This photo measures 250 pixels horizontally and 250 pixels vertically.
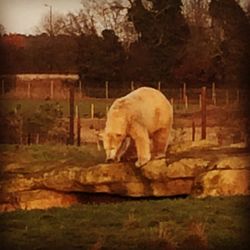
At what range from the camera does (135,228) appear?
258 centimetres

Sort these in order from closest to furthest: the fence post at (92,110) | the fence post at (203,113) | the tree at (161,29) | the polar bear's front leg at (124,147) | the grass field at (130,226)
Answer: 1. the grass field at (130,226)
2. the tree at (161,29)
3. the fence post at (203,113)
4. the fence post at (92,110)
5. the polar bear's front leg at (124,147)

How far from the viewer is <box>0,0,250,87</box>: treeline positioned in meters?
2.08

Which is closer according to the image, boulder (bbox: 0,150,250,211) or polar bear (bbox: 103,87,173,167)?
polar bear (bbox: 103,87,173,167)

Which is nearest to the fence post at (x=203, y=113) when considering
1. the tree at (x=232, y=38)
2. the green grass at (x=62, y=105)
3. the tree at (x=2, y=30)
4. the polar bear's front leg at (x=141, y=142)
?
the tree at (x=232, y=38)

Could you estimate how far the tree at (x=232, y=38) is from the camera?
6.99ft

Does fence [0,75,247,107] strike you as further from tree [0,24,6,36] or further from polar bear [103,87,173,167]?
polar bear [103,87,173,167]

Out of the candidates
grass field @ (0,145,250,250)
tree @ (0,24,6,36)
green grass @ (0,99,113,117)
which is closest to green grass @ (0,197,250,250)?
grass field @ (0,145,250,250)

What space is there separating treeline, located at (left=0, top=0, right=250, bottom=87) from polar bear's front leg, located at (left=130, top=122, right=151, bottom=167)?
3.65ft

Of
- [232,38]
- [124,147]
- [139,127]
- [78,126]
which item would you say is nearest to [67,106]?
[78,126]

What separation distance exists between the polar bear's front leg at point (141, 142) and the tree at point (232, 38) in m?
1.44

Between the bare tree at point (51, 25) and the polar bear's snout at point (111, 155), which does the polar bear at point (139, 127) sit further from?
the bare tree at point (51, 25)

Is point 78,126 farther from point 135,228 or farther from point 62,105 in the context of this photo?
point 135,228

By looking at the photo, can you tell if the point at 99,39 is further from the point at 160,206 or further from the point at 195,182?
the point at 195,182

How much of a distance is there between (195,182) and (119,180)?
404 millimetres
